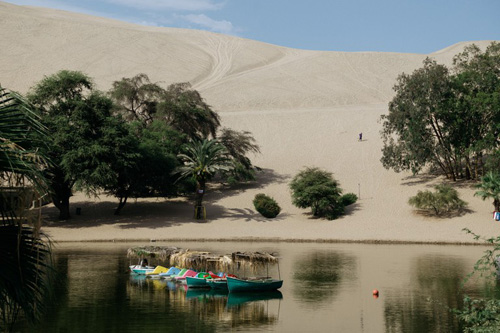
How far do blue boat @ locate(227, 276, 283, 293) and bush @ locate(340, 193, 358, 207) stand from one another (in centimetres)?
2847

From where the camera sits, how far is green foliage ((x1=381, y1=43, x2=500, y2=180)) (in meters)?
55.4

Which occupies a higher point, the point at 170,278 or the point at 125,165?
the point at 125,165

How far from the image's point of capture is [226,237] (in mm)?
47438

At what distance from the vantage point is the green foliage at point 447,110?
182 ft

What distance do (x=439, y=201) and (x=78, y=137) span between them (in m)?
29.6

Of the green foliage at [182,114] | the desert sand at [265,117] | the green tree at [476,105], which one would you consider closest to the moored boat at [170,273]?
the desert sand at [265,117]

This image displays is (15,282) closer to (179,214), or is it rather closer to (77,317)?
(77,317)

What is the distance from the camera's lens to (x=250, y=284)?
27.7 metres

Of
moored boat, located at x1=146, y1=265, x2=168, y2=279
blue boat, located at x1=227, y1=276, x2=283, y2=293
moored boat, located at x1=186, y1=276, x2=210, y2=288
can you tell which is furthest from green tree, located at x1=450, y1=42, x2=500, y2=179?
moored boat, located at x1=186, y1=276, x2=210, y2=288

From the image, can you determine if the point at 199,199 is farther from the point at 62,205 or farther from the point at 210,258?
the point at 210,258

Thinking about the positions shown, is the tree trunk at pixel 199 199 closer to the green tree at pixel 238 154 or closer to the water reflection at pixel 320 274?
the green tree at pixel 238 154

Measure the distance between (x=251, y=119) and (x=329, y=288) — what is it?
67.0 meters

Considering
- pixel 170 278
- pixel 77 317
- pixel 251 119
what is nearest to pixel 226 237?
pixel 170 278

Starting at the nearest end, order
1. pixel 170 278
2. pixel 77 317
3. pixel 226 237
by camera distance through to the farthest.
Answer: pixel 77 317, pixel 170 278, pixel 226 237
